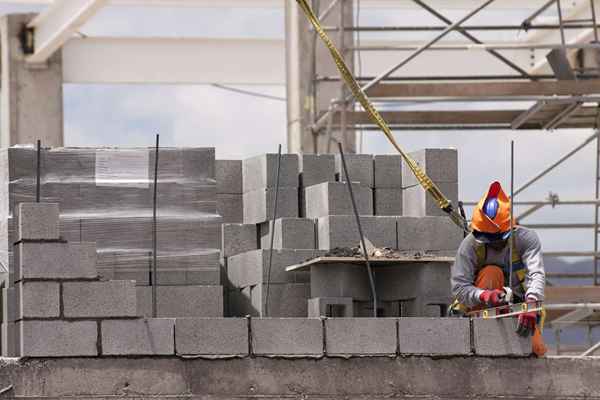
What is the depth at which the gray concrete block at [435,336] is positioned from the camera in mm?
9914

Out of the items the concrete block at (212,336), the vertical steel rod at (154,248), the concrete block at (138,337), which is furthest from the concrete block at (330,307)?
the concrete block at (138,337)

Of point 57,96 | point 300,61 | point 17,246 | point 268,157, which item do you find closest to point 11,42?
point 57,96

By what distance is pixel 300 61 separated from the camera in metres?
18.0

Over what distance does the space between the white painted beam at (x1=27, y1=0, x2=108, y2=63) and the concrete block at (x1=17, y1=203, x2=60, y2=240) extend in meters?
9.24

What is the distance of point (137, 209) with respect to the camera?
1088cm

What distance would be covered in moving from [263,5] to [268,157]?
10275mm

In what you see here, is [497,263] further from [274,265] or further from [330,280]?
[274,265]

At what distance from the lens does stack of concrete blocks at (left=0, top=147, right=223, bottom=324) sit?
1079 cm

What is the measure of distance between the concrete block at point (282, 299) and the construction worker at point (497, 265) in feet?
4.49

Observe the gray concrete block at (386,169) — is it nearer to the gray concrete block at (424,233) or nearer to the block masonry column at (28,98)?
the gray concrete block at (424,233)

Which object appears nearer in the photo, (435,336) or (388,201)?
(435,336)

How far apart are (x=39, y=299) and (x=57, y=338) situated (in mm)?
273

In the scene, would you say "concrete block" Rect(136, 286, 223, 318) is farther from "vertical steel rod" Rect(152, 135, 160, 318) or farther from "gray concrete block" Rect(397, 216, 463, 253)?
"gray concrete block" Rect(397, 216, 463, 253)

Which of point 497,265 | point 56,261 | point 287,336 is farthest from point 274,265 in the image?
point 56,261
